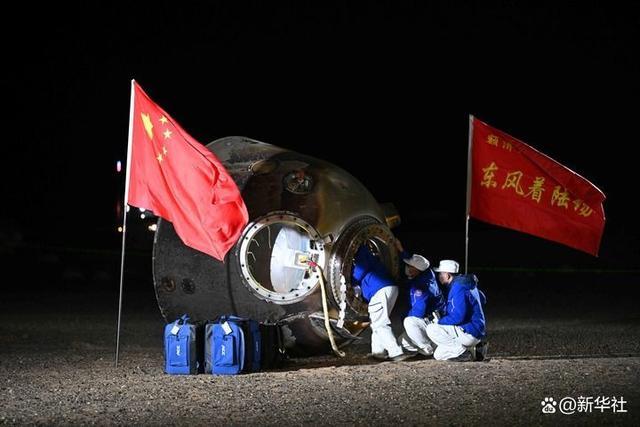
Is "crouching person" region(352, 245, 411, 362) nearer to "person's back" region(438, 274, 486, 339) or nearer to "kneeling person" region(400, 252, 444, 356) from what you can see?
"kneeling person" region(400, 252, 444, 356)

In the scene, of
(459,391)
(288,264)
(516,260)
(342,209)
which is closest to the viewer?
(459,391)

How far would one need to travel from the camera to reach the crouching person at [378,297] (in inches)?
446

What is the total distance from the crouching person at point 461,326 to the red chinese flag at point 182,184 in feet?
8.89

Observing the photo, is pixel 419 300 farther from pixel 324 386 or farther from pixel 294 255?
pixel 324 386

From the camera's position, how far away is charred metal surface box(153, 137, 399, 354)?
36.8ft

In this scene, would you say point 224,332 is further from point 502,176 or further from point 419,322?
point 502,176

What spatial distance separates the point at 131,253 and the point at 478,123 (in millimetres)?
17542

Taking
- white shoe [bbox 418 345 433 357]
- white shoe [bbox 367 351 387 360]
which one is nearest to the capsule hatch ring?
white shoe [bbox 367 351 387 360]

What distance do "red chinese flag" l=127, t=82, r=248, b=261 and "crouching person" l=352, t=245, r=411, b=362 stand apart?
1690 mm

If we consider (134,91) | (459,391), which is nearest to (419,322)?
(459,391)

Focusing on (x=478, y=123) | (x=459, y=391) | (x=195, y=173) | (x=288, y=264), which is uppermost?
(x=478, y=123)

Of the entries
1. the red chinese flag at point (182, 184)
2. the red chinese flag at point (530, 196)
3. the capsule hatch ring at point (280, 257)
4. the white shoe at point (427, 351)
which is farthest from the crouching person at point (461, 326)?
the red chinese flag at point (182, 184)

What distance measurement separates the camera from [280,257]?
12.6 meters

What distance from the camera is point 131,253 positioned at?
2773 cm
